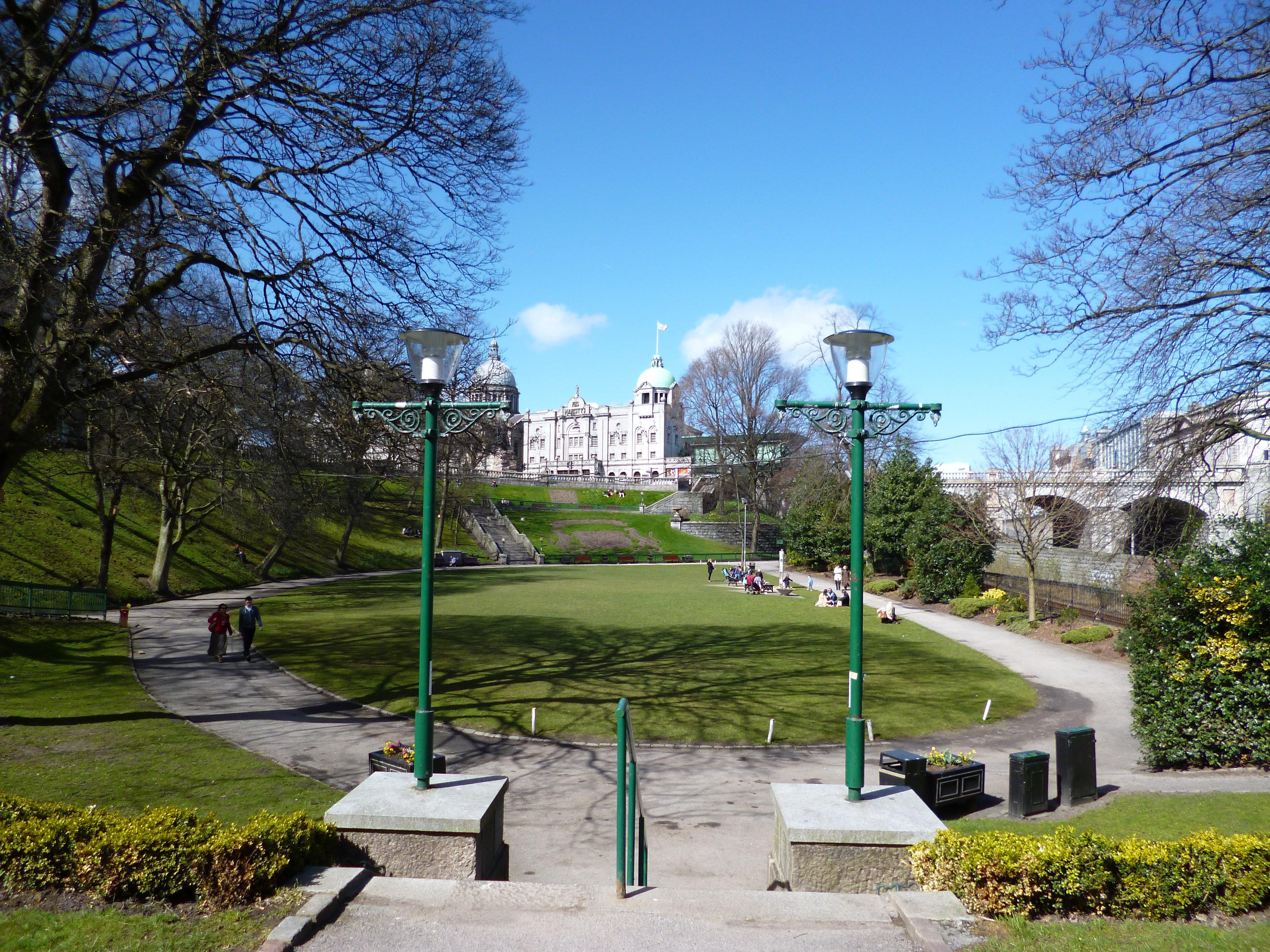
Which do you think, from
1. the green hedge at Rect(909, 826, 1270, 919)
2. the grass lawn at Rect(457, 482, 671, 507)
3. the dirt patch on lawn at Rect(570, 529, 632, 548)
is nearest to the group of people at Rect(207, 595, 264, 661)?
the green hedge at Rect(909, 826, 1270, 919)

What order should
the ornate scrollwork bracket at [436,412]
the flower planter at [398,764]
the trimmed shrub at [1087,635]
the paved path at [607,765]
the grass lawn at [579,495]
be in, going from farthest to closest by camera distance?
the grass lawn at [579,495]
the trimmed shrub at [1087,635]
the flower planter at [398,764]
the paved path at [607,765]
the ornate scrollwork bracket at [436,412]

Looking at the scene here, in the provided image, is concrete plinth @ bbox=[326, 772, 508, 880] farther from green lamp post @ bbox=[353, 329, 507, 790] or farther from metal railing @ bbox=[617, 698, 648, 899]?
metal railing @ bbox=[617, 698, 648, 899]

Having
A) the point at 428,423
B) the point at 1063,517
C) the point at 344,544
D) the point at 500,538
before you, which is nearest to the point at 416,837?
the point at 428,423

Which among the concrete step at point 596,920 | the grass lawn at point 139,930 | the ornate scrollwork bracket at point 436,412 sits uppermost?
the ornate scrollwork bracket at point 436,412

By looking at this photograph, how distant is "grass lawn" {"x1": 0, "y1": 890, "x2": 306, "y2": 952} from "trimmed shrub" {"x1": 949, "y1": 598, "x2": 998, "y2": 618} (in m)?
28.3

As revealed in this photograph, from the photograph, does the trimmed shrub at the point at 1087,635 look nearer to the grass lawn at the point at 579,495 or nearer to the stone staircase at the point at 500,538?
the stone staircase at the point at 500,538

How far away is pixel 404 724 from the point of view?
1303cm

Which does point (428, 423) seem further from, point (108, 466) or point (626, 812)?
point (108, 466)

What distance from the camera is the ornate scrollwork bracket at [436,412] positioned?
6.82m

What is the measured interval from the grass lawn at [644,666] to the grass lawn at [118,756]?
338cm

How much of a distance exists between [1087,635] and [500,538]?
45.1m

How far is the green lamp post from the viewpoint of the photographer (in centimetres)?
616

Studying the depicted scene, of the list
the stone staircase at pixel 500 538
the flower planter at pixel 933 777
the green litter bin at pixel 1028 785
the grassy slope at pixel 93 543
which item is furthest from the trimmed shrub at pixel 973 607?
the stone staircase at pixel 500 538

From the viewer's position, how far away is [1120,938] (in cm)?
448
